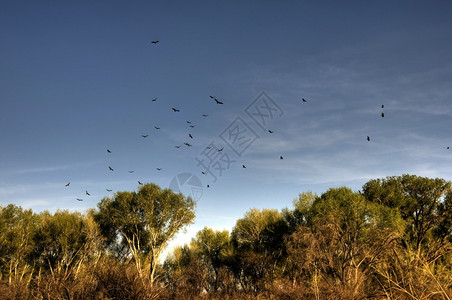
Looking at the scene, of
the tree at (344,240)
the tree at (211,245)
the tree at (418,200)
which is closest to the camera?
the tree at (344,240)

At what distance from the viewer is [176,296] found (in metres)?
19.5

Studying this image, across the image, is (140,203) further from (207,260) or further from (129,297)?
(129,297)

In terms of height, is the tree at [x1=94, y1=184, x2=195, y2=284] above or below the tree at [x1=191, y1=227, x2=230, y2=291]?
above

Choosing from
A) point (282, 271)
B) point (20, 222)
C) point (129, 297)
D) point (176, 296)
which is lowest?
point (282, 271)

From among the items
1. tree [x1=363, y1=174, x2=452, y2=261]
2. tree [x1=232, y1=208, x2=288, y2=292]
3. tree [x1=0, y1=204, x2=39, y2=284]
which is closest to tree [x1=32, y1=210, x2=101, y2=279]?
tree [x1=0, y1=204, x2=39, y2=284]

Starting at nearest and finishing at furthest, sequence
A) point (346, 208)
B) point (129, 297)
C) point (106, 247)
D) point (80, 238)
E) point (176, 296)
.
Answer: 1. point (129, 297)
2. point (176, 296)
3. point (346, 208)
4. point (80, 238)
5. point (106, 247)

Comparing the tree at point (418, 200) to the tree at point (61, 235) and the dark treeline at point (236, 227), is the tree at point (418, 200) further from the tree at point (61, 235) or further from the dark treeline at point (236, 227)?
the tree at point (61, 235)

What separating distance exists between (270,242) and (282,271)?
4271 millimetres

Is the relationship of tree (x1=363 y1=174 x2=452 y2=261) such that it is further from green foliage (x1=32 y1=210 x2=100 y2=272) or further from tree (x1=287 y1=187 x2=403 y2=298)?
green foliage (x1=32 y1=210 x2=100 y2=272)

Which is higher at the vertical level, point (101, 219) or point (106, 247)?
point (101, 219)

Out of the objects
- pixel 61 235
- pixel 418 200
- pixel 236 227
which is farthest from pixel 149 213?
pixel 418 200

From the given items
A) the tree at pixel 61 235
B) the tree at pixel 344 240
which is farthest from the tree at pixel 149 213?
Answer: the tree at pixel 344 240

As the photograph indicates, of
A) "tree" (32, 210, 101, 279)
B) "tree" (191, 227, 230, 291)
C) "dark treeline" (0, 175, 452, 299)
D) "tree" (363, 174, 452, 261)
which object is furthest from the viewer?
"tree" (191, 227, 230, 291)

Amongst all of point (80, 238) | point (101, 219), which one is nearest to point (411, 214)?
point (101, 219)
